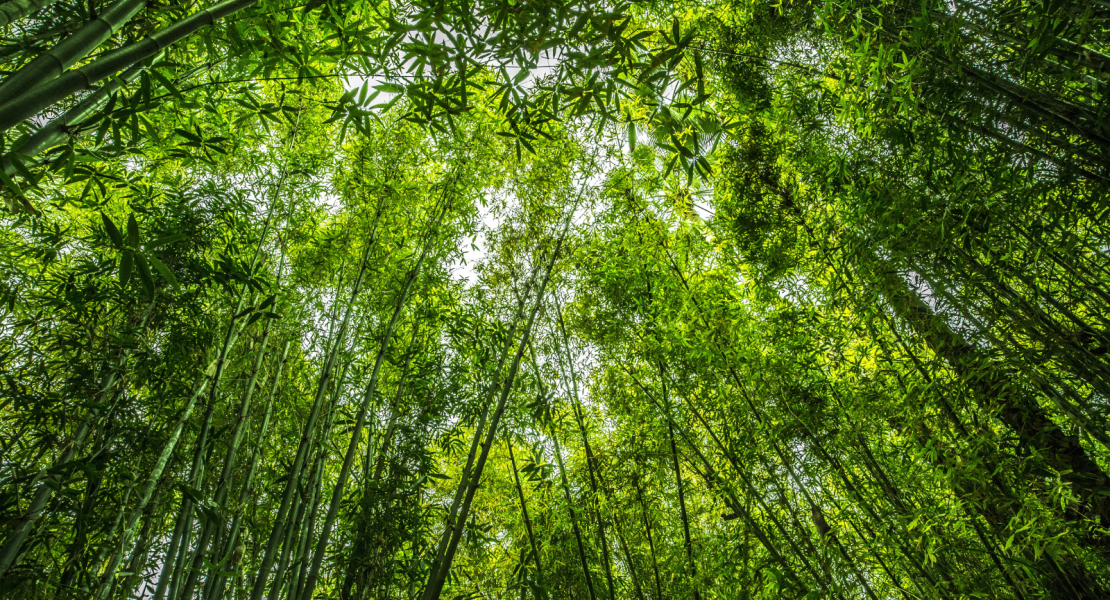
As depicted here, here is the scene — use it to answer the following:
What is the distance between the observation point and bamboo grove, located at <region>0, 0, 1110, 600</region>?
6.23ft

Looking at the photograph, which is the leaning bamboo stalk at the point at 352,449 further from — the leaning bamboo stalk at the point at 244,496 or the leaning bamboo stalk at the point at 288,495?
the leaning bamboo stalk at the point at 244,496

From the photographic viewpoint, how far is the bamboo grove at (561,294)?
1897 mm

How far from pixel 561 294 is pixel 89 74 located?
3.33 m

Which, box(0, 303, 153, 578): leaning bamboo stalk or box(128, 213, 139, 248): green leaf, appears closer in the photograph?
box(128, 213, 139, 248): green leaf

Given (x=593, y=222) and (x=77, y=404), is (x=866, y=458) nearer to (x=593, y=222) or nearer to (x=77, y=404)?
(x=593, y=222)

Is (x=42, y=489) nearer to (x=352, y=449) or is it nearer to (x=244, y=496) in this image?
(x=244, y=496)

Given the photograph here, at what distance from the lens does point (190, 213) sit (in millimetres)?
2809

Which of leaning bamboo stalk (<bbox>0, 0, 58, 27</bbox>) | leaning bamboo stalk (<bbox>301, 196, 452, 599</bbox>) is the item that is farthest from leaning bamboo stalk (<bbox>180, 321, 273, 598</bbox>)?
leaning bamboo stalk (<bbox>0, 0, 58, 27</bbox>)

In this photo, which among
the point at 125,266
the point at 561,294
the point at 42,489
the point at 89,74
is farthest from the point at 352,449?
the point at 561,294

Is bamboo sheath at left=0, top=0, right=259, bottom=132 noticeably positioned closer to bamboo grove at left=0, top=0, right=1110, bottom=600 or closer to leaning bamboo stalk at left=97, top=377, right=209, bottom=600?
bamboo grove at left=0, top=0, right=1110, bottom=600

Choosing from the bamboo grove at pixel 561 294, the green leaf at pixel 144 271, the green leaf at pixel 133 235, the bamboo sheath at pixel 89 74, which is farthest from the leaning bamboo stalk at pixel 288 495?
the bamboo sheath at pixel 89 74

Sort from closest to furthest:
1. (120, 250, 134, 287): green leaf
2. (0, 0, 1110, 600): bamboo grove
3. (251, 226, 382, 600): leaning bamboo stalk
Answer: (120, 250, 134, 287): green leaf < (0, 0, 1110, 600): bamboo grove < (251, 226, 382, 600): leaning bamboo stalk

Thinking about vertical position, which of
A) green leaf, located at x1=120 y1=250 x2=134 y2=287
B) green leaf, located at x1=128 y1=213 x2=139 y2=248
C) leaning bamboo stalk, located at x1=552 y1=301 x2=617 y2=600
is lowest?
green leaf, located at x1=120 y1=250 x2=134 y2=287

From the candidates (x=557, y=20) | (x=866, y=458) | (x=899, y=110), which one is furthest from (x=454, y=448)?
(x=899, y=110)
